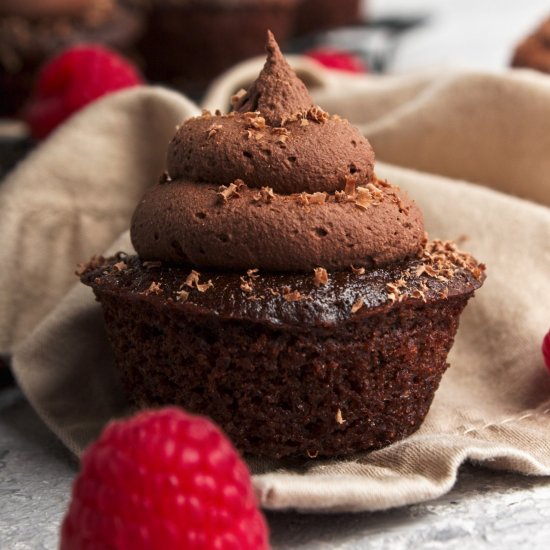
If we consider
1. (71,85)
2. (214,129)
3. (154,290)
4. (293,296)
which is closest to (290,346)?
(293,296)

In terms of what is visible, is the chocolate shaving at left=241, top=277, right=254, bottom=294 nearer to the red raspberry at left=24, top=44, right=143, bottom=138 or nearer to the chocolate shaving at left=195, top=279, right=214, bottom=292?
the chocolate shaving at left=195, top=279, right=214, bottom=292

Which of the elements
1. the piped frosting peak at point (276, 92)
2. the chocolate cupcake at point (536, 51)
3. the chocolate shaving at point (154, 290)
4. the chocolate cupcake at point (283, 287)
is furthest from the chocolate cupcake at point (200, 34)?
the chocolate shaving at point (154, 290)

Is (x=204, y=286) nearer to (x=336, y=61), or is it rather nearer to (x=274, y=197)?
(x=274, y=197)

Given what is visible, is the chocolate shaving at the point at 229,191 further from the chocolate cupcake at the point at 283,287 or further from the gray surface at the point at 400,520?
the gray surface at the point at 400,520

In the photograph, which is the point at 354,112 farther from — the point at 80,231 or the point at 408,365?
the point at 408,365

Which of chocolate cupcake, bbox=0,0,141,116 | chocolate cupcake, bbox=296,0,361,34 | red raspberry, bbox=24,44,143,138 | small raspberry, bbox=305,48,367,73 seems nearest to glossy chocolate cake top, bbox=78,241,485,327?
red raspberry, bbox=24,44,143,138
